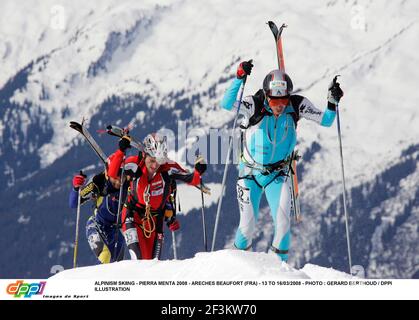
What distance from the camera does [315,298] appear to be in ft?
36.4

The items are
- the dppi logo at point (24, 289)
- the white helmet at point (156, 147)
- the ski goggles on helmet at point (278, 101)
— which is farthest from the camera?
the white helmet at point (156, 147)

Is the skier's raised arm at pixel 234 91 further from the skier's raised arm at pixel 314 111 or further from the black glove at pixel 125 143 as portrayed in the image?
the black glove at pixel 125 143

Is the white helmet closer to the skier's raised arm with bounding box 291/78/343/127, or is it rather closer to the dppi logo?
the skier's raised arm with bounding box 291/78/343/127

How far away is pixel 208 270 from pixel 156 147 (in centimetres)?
785

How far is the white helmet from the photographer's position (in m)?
20.8

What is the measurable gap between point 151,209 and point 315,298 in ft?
34.6

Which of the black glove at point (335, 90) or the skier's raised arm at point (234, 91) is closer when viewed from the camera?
the skier's raised arm at point (234, 91)

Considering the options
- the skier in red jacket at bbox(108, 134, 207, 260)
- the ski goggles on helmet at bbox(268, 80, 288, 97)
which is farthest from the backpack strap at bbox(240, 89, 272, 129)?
the skier in red jacket at bbox(108, 134, 207, 260)

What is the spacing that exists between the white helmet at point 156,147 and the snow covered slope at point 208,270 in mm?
5932

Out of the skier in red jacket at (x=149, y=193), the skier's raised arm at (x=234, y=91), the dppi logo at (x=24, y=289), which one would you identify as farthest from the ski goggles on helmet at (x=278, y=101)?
Answer: the dppi logo at (x=24, y=289)

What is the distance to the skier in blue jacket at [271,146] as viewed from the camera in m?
19.1

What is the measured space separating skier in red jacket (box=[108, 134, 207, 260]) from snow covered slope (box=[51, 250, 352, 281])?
6.02 metres

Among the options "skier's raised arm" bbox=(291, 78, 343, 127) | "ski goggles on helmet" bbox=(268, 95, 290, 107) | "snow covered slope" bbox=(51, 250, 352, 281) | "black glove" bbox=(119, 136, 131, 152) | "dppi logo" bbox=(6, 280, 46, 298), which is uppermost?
"ski goggles on helmet" bbox=(268, 95, 290, 107)

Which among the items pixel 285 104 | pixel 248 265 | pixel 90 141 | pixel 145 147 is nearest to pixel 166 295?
pixel 248 265
